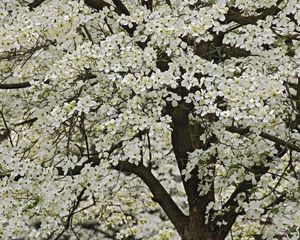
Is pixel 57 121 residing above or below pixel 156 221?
below

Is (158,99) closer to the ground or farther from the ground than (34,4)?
closer to the ground

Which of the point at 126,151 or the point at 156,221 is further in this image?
the point at 156,221

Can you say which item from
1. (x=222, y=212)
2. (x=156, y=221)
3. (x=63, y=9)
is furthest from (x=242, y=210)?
(x=156, y=221)

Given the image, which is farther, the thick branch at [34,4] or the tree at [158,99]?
the thick branch at [34,4]

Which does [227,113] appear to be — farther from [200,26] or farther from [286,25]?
[286,25]

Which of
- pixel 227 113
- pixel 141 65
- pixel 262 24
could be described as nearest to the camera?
pixel 227 113

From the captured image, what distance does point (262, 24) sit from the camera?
4426 millimetres

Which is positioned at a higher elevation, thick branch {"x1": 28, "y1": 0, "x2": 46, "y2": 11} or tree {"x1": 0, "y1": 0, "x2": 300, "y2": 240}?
thick branch {"x1": 28, "y1": 0, "x2": 46, "y2": 11}

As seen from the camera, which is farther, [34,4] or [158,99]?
[34,4]

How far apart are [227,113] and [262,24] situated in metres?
0.96

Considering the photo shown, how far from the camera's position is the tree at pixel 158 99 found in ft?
13.4

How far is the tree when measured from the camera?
409cm

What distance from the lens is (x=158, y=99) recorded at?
424 centimetres

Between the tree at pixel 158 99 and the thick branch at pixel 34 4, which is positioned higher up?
the thick branch at pixel 34 4
